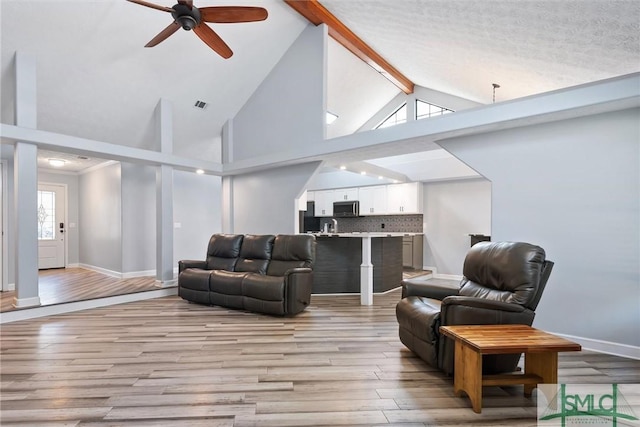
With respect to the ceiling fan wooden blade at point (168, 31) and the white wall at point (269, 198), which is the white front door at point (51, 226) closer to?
the white wall at point (269, 198)

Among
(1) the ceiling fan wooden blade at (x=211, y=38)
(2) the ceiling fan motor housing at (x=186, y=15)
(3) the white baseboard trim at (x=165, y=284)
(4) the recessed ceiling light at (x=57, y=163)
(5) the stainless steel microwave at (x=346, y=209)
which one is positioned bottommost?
(3) the white baseboard trim at (x=165, y=284)

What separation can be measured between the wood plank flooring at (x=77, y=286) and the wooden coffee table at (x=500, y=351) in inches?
192

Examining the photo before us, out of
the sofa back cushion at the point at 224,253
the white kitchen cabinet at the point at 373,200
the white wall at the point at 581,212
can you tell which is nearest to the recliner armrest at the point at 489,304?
the white wall at the point at 581,212

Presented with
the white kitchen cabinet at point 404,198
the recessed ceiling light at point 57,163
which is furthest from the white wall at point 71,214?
the white kitchen cabinet at point 404,198

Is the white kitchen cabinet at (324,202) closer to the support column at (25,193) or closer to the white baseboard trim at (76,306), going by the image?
the white baseboard trim at (76,306)

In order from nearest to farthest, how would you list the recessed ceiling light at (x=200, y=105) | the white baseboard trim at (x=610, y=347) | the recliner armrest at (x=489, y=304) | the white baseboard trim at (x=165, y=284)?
the recliner armrest at (x=489, y=304), the white baseboard trim at (x=610, y=347), the white baseboard trim at (x=165, y=284), the recessed ceiling light at (x=200, y=105)

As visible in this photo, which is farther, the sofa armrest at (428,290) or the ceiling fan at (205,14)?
the sofa armrest at (428,290)

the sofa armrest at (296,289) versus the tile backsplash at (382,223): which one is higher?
the tile backsplash at (382,223)

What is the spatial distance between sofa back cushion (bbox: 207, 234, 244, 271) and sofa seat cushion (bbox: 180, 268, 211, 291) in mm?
296

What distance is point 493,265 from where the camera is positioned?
267 cm

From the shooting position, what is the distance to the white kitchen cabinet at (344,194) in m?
8.56

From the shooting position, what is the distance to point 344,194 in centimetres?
Answer: 878

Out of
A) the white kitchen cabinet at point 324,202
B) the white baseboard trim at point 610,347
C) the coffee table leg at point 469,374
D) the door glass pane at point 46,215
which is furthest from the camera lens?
the white kitchen cabinet at point 324,202

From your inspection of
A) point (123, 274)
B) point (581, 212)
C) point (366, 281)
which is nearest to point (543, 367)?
point (581, 212)
